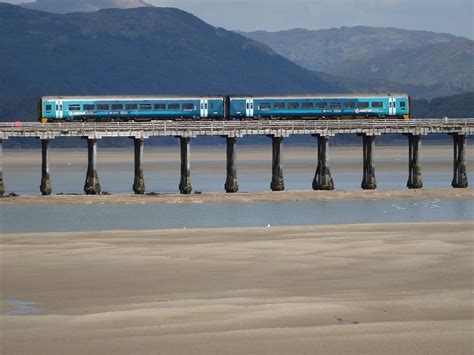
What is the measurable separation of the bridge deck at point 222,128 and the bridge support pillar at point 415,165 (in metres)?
0.76

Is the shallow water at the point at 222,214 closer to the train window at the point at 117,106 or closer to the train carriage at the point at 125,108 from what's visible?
the train carriage at the point at 125,108

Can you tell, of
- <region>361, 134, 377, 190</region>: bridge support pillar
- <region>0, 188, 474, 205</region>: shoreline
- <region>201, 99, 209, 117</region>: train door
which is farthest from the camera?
<region>201, 99, 209, 117</region>: train door

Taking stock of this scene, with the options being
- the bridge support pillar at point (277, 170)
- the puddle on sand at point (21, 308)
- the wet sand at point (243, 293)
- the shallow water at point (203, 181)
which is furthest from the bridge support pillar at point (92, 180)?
the puddle on sand at point (21, 308)

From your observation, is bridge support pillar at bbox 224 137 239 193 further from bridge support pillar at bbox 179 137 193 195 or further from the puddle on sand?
the puddle on sand

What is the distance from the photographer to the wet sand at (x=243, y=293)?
26781 mm

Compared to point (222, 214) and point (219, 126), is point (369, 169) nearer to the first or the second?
point (219, 126)

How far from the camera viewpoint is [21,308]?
3250 centimetres

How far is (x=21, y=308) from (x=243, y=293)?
239 inches

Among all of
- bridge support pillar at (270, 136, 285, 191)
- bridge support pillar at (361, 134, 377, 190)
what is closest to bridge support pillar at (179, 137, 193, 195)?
bridge support pillar at (270, 136, 285, 191)

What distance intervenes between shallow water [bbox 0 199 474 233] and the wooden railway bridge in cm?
559

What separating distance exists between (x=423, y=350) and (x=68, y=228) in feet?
124

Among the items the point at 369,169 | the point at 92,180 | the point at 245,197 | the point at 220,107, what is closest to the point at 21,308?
the point at 245,197

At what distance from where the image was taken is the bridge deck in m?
80.6

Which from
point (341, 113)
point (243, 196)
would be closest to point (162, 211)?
point (243, 196)
